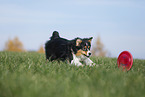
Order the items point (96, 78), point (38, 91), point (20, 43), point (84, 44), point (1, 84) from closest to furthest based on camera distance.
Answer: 1. point (38, 91)
2. point (1, 84)
3. point (96, 78)
4. point (84, 44)
5. point (20, 43)

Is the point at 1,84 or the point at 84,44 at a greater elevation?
the point at 84,44

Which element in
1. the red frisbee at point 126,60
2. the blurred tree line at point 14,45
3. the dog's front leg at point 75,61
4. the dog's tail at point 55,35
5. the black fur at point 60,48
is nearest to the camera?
the dog's front leg at point 75,61

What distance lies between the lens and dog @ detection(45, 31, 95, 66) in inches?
184

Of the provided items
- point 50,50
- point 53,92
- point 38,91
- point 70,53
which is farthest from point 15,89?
point 50,50

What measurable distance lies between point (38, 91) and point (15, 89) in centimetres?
36

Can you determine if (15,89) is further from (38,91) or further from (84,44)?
(84,44)

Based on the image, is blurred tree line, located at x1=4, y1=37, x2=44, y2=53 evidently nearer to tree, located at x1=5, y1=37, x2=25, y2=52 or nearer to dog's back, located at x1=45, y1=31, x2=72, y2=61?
tree, located at x1=5, y1=37, x2=25, y2=52

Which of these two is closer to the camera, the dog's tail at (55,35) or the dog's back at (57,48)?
the dog's back at (57,48)

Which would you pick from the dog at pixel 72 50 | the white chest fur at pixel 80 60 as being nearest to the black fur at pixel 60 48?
the dog at pixel 72 50

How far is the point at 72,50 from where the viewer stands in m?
4.73

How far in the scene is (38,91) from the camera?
6.78ft

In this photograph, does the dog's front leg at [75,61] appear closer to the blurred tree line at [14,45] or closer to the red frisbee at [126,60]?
the red frisbee at [126,60]

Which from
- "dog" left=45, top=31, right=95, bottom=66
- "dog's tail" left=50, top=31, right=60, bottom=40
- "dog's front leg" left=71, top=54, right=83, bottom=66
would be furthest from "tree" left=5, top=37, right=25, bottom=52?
"dog's front leg" left=71, top=54, right=83, bottom=66

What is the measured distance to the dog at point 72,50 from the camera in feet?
15.3
